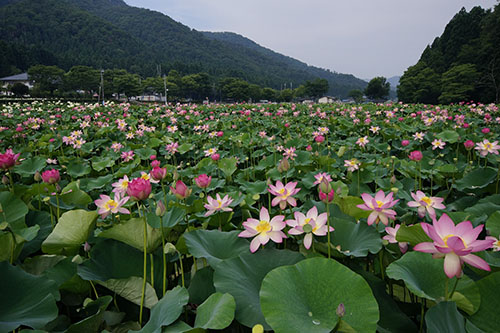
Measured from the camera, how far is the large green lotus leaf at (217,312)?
0.58 metres

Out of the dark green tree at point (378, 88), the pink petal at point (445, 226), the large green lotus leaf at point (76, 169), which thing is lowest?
the large green lotus leaf at point (76, 169)

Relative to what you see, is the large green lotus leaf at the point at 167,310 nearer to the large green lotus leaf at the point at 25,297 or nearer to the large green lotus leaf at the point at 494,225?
the large green lotus leaf at the point at 25,297

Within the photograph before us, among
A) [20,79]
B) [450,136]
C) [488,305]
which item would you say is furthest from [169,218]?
Answer: [20,79]

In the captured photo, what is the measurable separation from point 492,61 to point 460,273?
30.5m

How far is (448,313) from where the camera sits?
59 centimetres

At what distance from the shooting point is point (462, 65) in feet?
75.7

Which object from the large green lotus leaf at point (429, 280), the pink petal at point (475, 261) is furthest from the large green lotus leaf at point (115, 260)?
the pink petal at point (475, 261)

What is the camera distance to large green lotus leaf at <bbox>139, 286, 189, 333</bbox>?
2.09 ft

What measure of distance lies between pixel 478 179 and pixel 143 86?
6285 cm

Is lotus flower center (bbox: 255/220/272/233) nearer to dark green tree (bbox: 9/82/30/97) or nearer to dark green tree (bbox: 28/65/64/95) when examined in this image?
dark green tree (bbox: 9/82/30/97)

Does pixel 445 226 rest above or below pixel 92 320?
above

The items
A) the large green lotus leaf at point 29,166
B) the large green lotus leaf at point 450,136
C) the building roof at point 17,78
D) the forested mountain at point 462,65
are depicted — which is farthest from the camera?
the building roof at point 17,78

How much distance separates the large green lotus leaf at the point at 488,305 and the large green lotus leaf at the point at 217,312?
564 mm

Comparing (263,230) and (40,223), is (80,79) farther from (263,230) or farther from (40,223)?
(263,230)
